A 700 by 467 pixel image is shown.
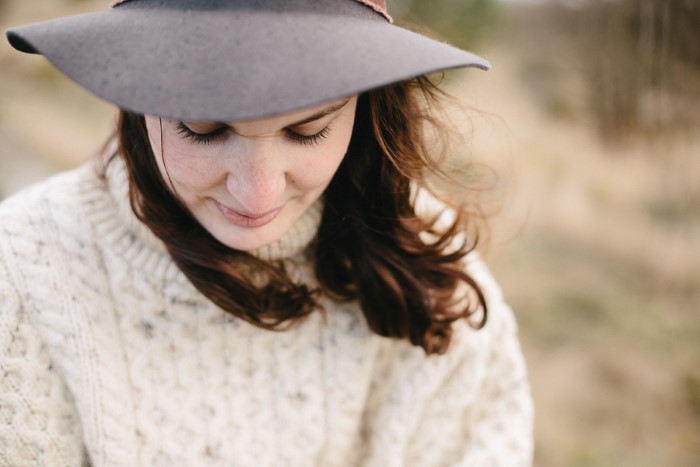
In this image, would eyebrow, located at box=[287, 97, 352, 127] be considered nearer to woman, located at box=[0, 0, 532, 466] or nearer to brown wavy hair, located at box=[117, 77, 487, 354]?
woman, located at box=[0, 0, 532, 466]

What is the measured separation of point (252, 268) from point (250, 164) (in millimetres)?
384

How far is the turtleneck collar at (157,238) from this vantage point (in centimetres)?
122

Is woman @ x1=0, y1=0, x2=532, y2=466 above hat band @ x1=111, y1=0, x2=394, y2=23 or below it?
below

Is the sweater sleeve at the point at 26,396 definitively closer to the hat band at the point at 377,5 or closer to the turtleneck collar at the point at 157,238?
the turtleneck collar at the point at 157,238

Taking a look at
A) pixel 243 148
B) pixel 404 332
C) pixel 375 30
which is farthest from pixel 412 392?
pixel 375 30

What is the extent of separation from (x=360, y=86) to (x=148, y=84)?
251 millimetres

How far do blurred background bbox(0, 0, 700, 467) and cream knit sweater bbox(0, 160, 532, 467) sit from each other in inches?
12.0

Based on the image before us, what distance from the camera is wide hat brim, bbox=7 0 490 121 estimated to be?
69 cm

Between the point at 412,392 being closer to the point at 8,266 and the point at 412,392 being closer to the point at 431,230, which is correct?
the point at 431,230

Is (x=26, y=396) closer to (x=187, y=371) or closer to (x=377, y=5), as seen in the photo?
(x=187, y=371)

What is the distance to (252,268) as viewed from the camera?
4.19 feet

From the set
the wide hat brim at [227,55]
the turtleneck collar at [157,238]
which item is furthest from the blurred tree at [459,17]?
the wide hat brim at [227,55]

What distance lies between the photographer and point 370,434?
58.3 inches

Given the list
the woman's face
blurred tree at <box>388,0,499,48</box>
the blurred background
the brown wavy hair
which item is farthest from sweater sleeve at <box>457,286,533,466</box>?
blurred tree at <box>388,0,499,48</box>
